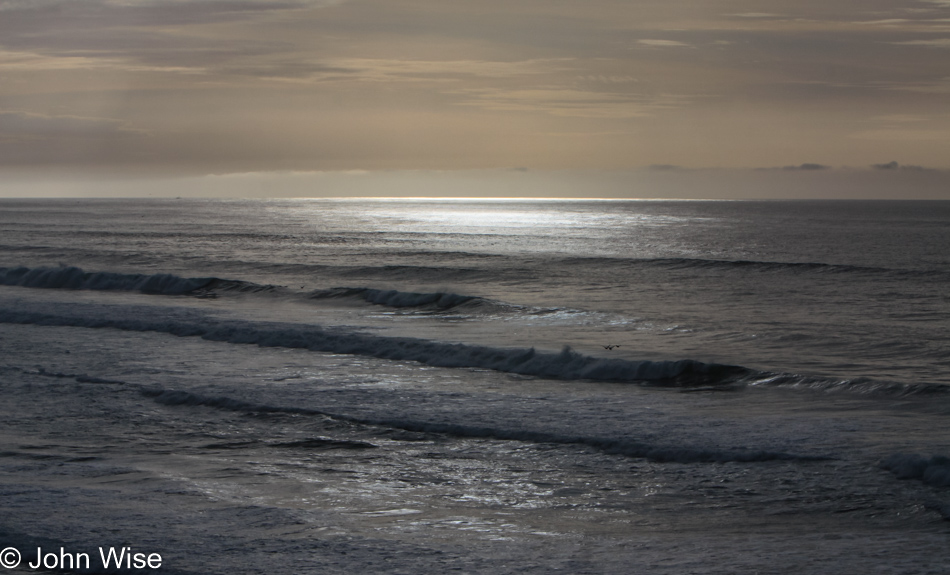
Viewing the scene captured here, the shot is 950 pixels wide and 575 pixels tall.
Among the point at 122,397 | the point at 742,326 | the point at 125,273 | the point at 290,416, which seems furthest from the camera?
the point at 125,273

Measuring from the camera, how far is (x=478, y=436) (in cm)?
1182

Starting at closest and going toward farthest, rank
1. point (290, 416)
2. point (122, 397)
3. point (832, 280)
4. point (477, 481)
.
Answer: point (477, 481), point (290, 416), point (122, 397), point (832, 280)

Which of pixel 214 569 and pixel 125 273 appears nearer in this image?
pixel 214 569

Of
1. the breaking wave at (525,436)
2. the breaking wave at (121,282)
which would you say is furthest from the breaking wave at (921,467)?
the breaking wave at (121,282)

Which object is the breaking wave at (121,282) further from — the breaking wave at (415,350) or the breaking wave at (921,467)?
the breaking wave at (921,467)

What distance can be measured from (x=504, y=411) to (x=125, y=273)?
32.1 meters

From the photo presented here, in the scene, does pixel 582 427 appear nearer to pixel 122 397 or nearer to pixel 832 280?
pixel 122 397

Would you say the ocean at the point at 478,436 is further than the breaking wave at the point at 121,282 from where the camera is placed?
No

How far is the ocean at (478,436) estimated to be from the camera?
762 centimetres

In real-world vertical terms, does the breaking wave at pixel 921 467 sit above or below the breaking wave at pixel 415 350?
below

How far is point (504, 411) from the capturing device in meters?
13.3

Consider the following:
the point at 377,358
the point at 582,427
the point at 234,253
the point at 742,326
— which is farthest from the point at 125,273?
the point at 582,427

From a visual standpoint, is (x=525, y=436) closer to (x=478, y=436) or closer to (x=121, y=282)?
(x=478, y=436)

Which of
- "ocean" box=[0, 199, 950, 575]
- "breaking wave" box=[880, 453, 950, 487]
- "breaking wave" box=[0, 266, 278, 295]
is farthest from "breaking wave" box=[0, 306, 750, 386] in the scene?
"breaking wave" box=[0, 266, 278, 295]
